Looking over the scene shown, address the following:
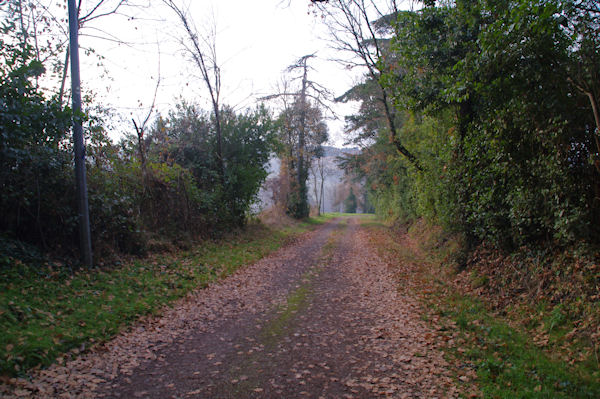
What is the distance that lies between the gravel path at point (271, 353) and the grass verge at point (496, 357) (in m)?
0.32

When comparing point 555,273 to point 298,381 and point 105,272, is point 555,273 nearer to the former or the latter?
point 298,381

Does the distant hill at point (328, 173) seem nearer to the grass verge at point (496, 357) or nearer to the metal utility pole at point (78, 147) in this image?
the metal utility pole at point (78, 147)

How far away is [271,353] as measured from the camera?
5254 mm

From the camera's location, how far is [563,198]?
6.23 m

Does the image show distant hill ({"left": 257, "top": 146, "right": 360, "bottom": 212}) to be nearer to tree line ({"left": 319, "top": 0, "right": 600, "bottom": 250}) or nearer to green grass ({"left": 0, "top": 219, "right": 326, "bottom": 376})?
green grass ({"left": 0, "top": 219, "right": 326, "bottom": 376})

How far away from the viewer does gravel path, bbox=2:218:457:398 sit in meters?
4.23

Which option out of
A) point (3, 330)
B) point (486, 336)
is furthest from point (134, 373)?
point (486, 336)

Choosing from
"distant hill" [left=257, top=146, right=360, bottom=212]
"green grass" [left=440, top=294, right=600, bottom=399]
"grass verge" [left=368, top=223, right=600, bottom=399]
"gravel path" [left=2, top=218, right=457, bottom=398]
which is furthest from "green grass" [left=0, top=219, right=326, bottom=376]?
"distant hill" [left=257, top=146, right=360, bottom=212]

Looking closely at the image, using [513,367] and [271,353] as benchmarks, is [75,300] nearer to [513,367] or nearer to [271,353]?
[271,353]

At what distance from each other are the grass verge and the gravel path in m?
0.32

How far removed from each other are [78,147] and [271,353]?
666 cm

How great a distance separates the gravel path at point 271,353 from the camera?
423cm

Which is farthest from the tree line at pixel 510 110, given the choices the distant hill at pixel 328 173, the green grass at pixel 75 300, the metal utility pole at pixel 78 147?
the distant hill at pixel 328 173

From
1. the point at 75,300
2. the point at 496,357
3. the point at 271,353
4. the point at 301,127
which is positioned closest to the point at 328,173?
the point at 301,127
